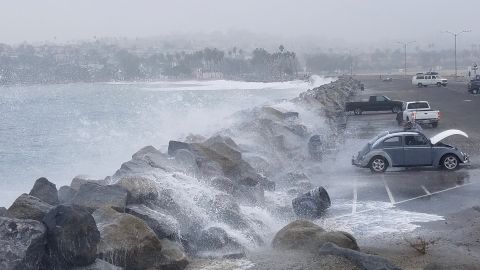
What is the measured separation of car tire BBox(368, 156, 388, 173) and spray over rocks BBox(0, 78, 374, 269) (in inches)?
104

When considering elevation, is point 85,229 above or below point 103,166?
above

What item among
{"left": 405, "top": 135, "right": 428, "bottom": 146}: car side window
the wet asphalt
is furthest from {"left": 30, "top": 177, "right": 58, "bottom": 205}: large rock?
{"left": 405, "top": 135, "right": 428, "bottom": 146}: car side window

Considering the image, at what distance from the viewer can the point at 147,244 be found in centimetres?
1148

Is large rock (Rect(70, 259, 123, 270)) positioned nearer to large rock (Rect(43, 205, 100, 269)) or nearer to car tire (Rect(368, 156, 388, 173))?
large rock (Rect(43, 205, 100, 269))

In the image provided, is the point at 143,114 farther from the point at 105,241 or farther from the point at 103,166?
the point at 105,241

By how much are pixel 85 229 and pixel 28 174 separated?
23770mm

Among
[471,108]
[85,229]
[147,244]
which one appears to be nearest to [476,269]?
[147,244]

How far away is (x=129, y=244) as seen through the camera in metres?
11.4

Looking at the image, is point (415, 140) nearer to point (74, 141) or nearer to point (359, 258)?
point (359, 258)

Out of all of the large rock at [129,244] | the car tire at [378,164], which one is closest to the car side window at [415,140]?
the car tire at [378,164]

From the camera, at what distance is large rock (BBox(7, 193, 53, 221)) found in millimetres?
11555

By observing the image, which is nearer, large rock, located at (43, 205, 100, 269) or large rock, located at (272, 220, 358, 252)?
large rock, located at (43, 205, 100, 269)

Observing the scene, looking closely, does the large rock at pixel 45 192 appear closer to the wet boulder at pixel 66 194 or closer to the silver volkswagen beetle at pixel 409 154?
the wet boulder at pixel 66 194

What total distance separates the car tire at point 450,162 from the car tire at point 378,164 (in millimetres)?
1895
